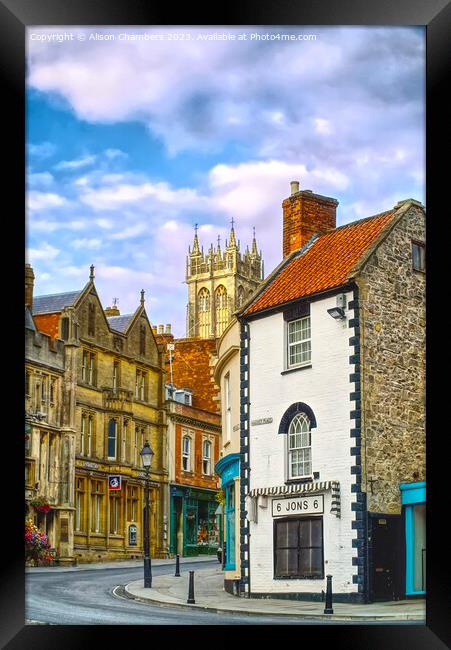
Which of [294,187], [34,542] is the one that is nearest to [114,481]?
[34,542]

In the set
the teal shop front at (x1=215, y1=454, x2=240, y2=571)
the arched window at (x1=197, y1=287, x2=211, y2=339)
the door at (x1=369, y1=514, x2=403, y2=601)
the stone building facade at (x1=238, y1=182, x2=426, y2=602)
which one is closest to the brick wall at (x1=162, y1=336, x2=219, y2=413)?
the arched window at (x1=197, y1=287, x2=211, y2=339)

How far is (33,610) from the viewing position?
55.4 ft

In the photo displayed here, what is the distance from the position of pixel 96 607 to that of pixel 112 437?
2429 millimetres

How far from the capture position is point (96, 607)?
17.4 meters

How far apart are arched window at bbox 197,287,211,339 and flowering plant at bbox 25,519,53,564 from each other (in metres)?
3.96

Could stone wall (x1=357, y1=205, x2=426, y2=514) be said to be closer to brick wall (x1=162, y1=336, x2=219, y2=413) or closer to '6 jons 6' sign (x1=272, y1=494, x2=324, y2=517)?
'6 jons 6' sign (x1=272, y1=494, x2=324, y2=517)

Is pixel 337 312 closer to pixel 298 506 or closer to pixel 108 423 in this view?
pixel 298 506

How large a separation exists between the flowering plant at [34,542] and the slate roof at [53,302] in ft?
9.27

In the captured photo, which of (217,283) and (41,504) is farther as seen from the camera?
(217,283)

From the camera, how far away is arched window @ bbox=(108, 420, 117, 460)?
1853cm
